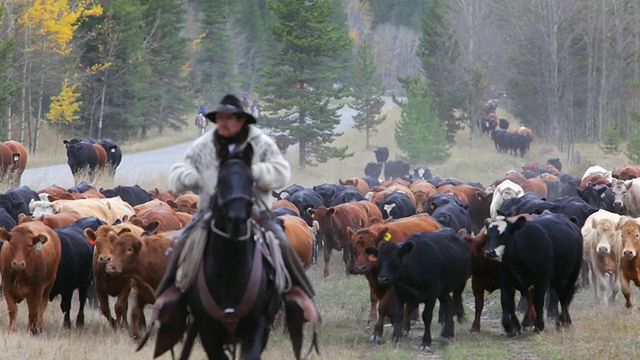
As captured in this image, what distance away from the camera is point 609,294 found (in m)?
17.3

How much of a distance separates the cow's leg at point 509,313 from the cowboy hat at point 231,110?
21.6 ft

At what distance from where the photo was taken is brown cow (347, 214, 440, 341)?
46.0 ft

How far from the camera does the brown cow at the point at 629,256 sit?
15142 millimetres

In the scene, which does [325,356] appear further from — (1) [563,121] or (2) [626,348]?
(1) [563,121]

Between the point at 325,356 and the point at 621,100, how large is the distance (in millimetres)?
60770

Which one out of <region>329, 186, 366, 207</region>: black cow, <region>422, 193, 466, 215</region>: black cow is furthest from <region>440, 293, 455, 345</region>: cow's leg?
<region>329, 186, 366, 207</region>: black cow

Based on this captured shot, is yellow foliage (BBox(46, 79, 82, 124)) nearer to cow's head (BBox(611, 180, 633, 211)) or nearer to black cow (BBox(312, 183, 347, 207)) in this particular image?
black cow (BBox(312, 183, 347, 207))

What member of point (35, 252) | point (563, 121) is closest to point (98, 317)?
point (35, 252)

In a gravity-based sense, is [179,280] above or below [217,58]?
below

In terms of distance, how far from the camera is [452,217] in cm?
1919

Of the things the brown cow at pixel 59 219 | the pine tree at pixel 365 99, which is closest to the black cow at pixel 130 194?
the brown cow at pixel 59 219

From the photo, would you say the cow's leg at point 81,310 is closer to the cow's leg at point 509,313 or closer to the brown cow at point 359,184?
the cow's leg at point 509,313

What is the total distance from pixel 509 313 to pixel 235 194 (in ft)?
24.3

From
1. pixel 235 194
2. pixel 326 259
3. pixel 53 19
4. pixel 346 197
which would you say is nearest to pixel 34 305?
pixel 235 194
